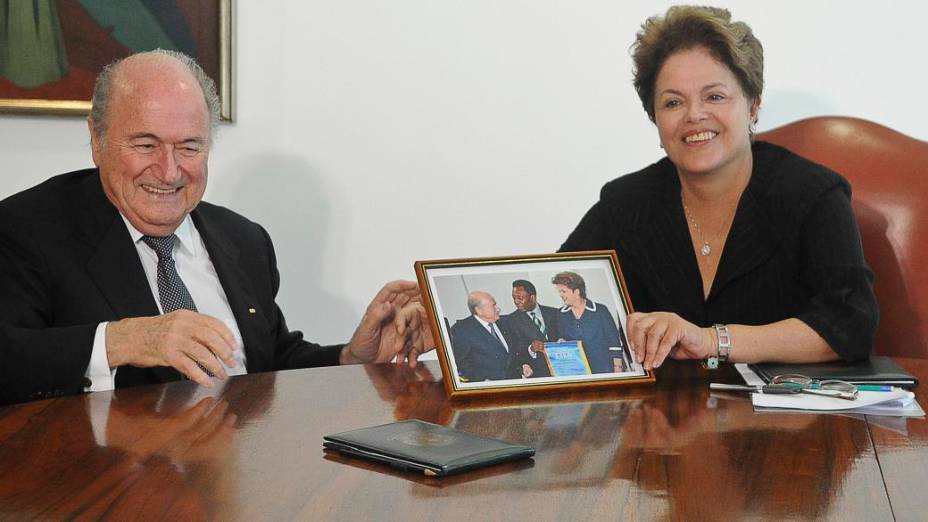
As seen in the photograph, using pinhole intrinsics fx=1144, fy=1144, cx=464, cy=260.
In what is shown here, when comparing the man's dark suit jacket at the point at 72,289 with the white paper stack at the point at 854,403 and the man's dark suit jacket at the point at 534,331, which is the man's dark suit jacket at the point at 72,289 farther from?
the white paper stack at the point at 854,403

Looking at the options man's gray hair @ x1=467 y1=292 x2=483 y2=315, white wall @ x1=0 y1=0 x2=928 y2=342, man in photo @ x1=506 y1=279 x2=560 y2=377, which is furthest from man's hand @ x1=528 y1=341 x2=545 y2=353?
white wall @ x1=0 y1=0 x2=928 y2=342

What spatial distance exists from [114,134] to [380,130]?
1278mm

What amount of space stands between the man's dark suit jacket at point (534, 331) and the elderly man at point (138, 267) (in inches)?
14.8

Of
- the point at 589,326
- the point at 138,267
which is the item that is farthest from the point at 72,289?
the point at 589,326

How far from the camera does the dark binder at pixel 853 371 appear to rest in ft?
7.41

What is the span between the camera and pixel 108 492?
1550 mm

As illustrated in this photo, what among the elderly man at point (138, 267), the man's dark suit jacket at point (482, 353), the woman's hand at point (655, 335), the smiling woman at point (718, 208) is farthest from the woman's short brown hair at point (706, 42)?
the man's dark suit jacket at point (482, 353)

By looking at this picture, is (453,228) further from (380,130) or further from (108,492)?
(108,492)

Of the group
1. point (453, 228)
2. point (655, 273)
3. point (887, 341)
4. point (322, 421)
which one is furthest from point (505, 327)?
point (453, 228)

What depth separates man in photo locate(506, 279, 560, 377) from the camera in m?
2.26

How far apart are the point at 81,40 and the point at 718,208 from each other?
81.0 inches

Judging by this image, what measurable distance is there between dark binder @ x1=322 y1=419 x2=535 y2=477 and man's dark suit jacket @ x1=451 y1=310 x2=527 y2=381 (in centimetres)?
37

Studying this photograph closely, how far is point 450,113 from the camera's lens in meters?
3.83

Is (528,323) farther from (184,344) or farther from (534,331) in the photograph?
(184,344)
